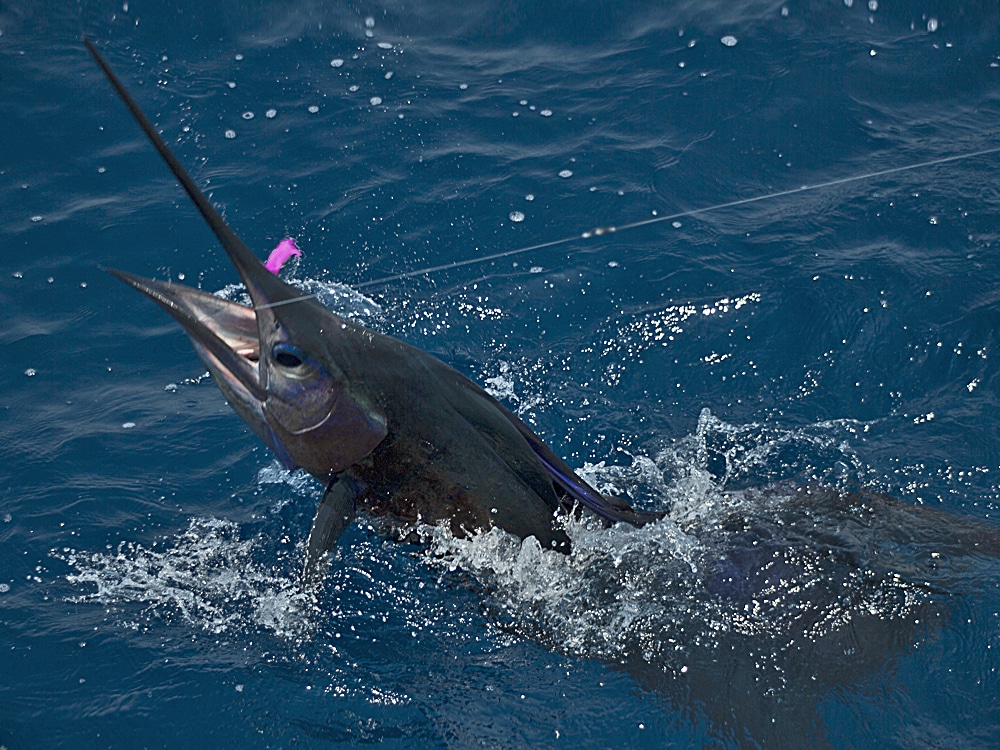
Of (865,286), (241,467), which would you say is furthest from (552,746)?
(865,286)

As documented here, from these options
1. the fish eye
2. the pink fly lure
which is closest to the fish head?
the fish eye

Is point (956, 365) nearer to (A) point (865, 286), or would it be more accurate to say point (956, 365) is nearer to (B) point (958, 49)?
(A) point (865, 286)

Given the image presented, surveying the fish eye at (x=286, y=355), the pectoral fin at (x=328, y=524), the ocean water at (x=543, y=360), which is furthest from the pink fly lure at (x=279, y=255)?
the ocean water at (x=543, y=360)

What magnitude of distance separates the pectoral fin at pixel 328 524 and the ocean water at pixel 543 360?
0.43 meters

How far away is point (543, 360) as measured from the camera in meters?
5.68

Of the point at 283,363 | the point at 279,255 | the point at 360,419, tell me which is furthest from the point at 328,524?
the point at 279,255

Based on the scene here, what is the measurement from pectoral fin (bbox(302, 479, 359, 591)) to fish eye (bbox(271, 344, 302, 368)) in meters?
0.58

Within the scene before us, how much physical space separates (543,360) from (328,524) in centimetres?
230

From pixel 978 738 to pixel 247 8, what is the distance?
7571mm

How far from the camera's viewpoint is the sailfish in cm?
328

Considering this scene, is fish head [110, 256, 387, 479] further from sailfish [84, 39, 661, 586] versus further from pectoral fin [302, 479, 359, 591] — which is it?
pectoral fin [302, 479, 359, 591]

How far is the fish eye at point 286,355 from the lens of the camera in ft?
10.7

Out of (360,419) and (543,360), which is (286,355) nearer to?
(360,419)

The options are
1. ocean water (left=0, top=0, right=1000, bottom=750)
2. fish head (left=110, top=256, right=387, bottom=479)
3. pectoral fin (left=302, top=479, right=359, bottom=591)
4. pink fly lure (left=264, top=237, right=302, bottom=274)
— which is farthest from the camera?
ocean water (left=0, top=0, right=1000, bottom=750)
